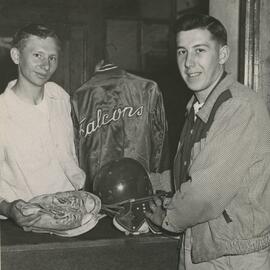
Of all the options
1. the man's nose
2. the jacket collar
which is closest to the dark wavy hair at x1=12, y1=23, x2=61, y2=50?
the man's nose

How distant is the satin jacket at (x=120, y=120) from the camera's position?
2.76m

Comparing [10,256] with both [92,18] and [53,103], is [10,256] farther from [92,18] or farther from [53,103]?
[92,18]

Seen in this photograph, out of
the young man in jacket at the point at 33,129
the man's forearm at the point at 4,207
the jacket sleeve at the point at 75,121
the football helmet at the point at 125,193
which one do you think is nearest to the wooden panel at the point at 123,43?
the jacket sleeve at the point at 75,121

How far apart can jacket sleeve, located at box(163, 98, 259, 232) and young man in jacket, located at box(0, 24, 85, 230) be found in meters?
1.03

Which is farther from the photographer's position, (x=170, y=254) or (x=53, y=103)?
(x=53, y=103)

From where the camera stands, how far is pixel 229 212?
68.6 inches

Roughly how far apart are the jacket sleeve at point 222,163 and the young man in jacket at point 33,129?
1028mm

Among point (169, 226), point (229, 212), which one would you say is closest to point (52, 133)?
point (169, 226)

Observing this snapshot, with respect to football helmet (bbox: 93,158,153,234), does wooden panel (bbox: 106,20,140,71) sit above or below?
above

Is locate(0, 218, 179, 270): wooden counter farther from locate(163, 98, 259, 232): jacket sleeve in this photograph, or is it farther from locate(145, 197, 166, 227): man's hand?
locate(163, 98, 259, 232): jacket sleeve

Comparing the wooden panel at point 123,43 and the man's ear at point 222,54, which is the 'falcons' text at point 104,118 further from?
the wooden panel at point 123,43

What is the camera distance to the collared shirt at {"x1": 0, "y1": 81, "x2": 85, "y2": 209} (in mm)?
2455

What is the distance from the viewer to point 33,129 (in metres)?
2.52

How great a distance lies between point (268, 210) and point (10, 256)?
1.03 meters
